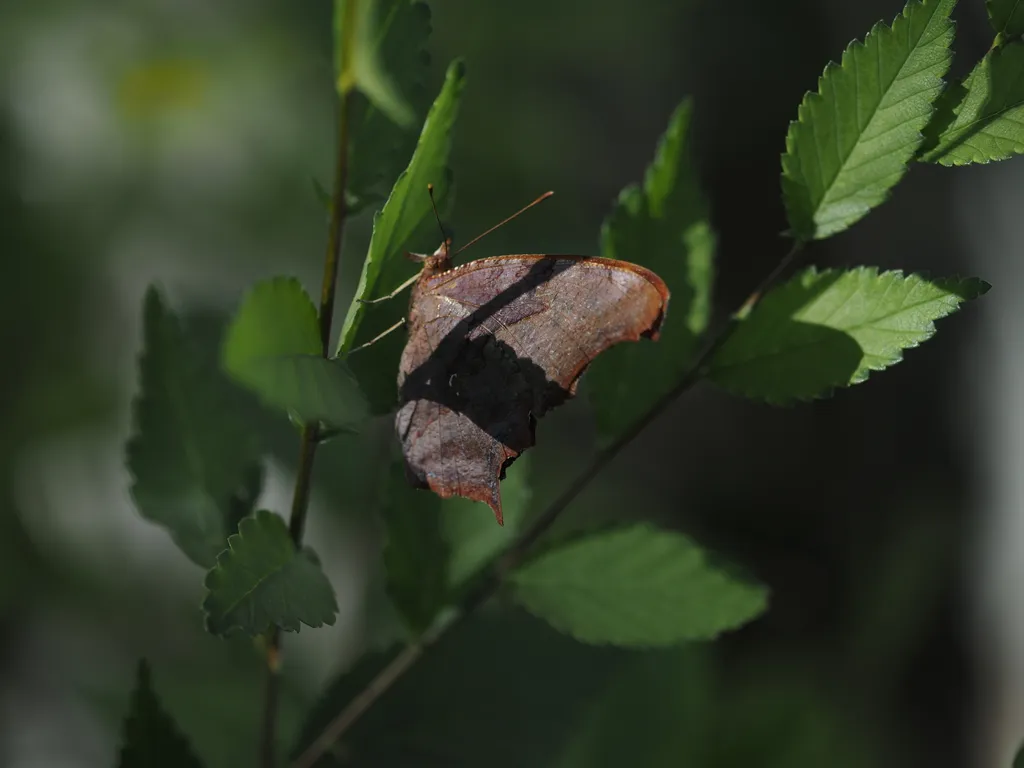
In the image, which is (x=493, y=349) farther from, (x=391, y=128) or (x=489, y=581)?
(x=489, y=581)

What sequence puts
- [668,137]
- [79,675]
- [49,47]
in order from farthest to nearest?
[49,47], [79,675], [668,137]

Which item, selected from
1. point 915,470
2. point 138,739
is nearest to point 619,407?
point 138,739

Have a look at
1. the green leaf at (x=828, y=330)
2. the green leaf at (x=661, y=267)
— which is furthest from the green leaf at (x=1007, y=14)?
the green leaf at (x=661, y=267)

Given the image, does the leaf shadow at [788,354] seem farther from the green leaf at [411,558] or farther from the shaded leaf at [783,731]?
the shaded leaf at [783,731]

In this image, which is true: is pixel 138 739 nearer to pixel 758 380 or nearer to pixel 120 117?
pixel 758 380

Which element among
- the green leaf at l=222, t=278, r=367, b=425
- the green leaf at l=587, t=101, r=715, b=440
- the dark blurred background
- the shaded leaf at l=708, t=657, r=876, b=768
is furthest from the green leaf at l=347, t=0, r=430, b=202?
the shaded leaf at l=708, t=657, r=876, b=768
